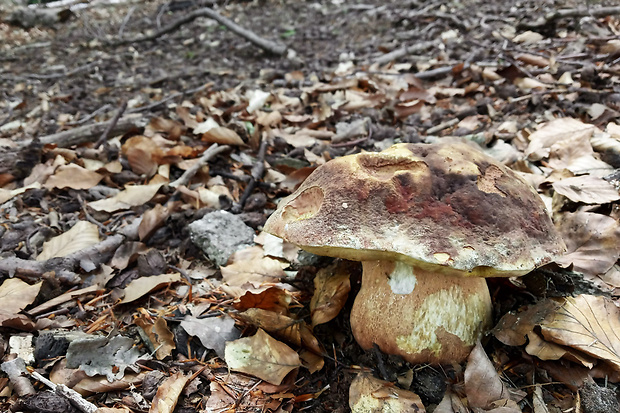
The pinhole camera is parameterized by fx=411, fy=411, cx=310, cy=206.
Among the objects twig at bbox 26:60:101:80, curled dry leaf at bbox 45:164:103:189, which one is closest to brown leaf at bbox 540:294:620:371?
curled dry leaf at bbox 45:164:103:189

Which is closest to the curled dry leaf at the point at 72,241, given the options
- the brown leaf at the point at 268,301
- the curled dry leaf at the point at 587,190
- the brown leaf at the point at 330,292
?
the brown leaf at the point at 268,301

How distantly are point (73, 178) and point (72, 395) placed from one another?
159 cm

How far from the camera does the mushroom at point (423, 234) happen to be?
112 cm

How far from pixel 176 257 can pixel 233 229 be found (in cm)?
32

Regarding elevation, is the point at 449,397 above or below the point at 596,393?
below

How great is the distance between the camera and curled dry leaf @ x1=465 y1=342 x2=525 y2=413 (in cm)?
126

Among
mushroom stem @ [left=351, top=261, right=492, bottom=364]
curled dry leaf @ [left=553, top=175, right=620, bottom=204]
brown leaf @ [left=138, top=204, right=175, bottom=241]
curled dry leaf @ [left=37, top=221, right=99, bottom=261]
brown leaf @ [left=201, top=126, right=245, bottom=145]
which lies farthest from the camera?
brown leaf @ [left=201, top=126, right=245, bottom=145]

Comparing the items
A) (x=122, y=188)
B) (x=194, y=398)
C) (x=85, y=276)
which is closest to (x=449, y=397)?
(x=194, y=398)

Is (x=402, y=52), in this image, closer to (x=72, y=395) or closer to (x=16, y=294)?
(x=16, y=294)

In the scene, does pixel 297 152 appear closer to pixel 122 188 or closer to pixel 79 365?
pixel 122 188

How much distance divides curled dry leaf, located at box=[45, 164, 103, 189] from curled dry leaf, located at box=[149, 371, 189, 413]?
159 cm

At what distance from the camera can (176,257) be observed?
210cm

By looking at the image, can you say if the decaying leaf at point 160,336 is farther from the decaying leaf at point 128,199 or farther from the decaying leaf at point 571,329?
the decaying leaf at point 571,329

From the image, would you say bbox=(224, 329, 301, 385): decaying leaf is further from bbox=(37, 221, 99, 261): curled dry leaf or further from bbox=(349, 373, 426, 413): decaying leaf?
bbox=(37, 221, 99, 261): curled dry leaf
